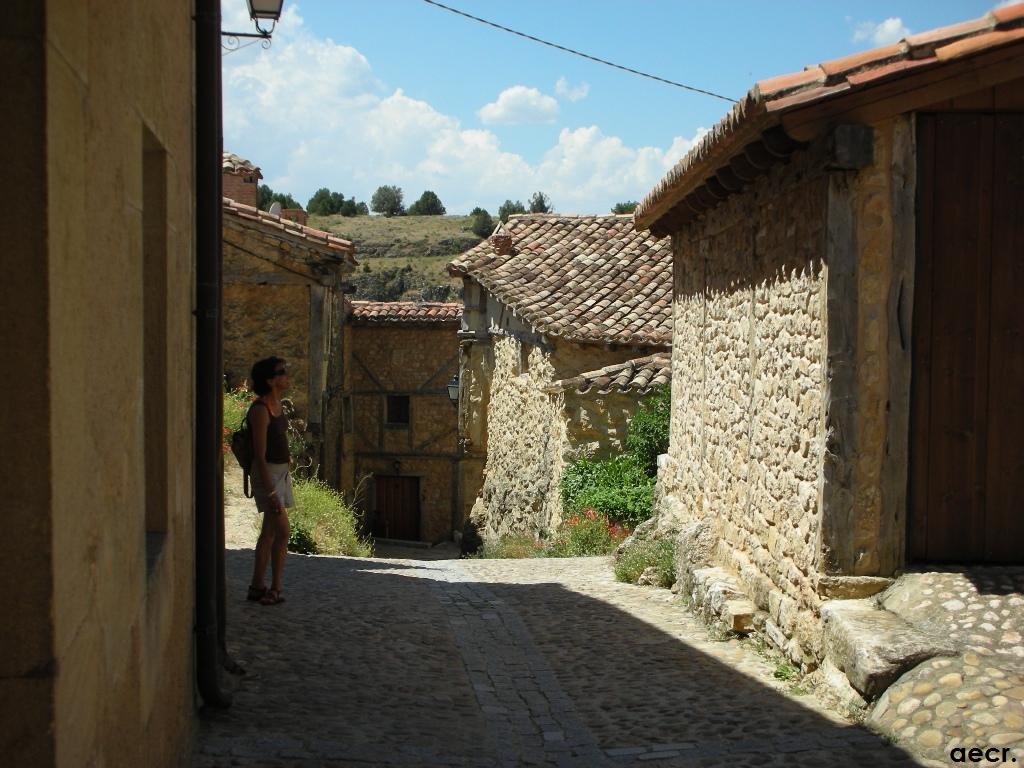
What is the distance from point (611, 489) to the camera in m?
12.5

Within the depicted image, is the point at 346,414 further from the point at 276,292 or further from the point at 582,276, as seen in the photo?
the point at 582,276

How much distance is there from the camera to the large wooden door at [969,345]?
5309 mm

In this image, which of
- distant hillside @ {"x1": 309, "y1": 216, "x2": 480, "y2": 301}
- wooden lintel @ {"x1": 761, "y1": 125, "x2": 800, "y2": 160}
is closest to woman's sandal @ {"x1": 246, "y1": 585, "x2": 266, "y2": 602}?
wooden lintel @ {"x1": 761, "y1": 125, "x2": 800, "y2": 160}

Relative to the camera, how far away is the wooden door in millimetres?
27684

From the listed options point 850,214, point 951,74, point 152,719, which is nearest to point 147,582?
point 152,719

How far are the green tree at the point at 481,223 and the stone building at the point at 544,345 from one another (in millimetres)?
34302

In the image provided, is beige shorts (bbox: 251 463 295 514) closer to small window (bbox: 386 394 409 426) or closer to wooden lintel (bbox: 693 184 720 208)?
wooden lintel (bbox: 693 184 720 208)

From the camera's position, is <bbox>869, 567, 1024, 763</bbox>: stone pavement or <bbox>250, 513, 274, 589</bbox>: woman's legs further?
<bbox>250, 513, 274, 589</bbox>: woman's legs

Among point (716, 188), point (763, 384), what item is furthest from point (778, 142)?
point (716, 188)

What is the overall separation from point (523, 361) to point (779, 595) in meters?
10.7

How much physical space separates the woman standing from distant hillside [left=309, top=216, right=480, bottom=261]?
39942 mm

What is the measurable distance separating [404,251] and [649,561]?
4202 centimetres

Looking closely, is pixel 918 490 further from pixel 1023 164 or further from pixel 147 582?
pixel 147 582

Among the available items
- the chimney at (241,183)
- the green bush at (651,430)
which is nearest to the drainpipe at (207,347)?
the green bush at (651,430)
